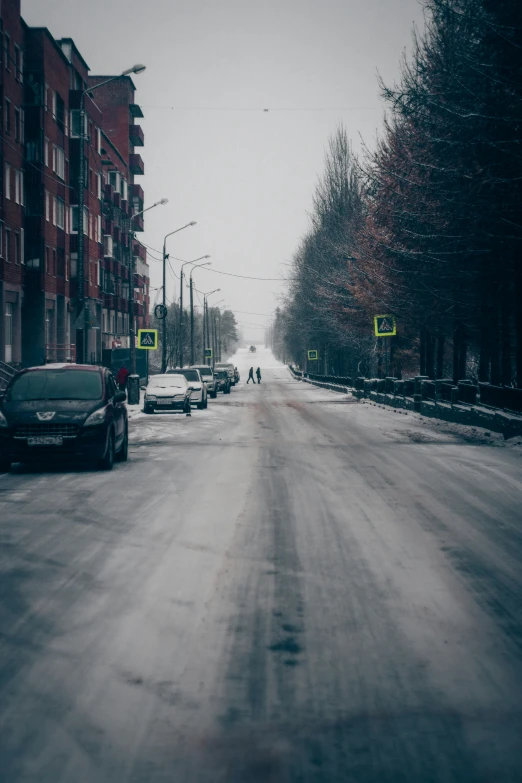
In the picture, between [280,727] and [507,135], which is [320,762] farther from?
[507,135]

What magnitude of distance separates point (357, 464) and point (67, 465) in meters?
4.57

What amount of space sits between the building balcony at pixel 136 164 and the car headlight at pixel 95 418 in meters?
70.7

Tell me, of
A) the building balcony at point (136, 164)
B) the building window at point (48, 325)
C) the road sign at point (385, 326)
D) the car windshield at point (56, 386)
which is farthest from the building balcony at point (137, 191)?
the car windshield at point (56, 386)

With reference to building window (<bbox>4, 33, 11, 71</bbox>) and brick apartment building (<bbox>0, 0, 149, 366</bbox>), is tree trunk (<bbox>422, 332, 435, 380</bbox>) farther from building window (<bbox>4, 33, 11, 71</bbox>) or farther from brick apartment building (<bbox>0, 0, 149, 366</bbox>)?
building window (<bbox>4, 33, 11, 71</bbox>)

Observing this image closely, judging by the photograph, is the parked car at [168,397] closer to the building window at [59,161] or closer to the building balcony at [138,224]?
the building window at [59,161]

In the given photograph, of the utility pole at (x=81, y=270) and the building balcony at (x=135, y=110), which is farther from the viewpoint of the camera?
the building balcony at (x=135, y=110)

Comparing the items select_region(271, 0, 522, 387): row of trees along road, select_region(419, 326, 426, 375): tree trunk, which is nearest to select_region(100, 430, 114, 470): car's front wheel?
select_region(271, 0, 522, 387): row of trees along road

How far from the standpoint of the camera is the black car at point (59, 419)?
13.9 meters

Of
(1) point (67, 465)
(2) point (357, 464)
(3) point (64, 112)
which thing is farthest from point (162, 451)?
(3) point (64, 112)

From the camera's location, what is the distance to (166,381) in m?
35.4

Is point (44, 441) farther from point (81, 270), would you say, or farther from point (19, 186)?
point (19, 186)

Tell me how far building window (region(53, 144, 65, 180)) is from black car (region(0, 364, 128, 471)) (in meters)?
34.8

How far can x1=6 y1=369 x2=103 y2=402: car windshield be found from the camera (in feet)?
49.4

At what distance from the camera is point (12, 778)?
3.57 m
